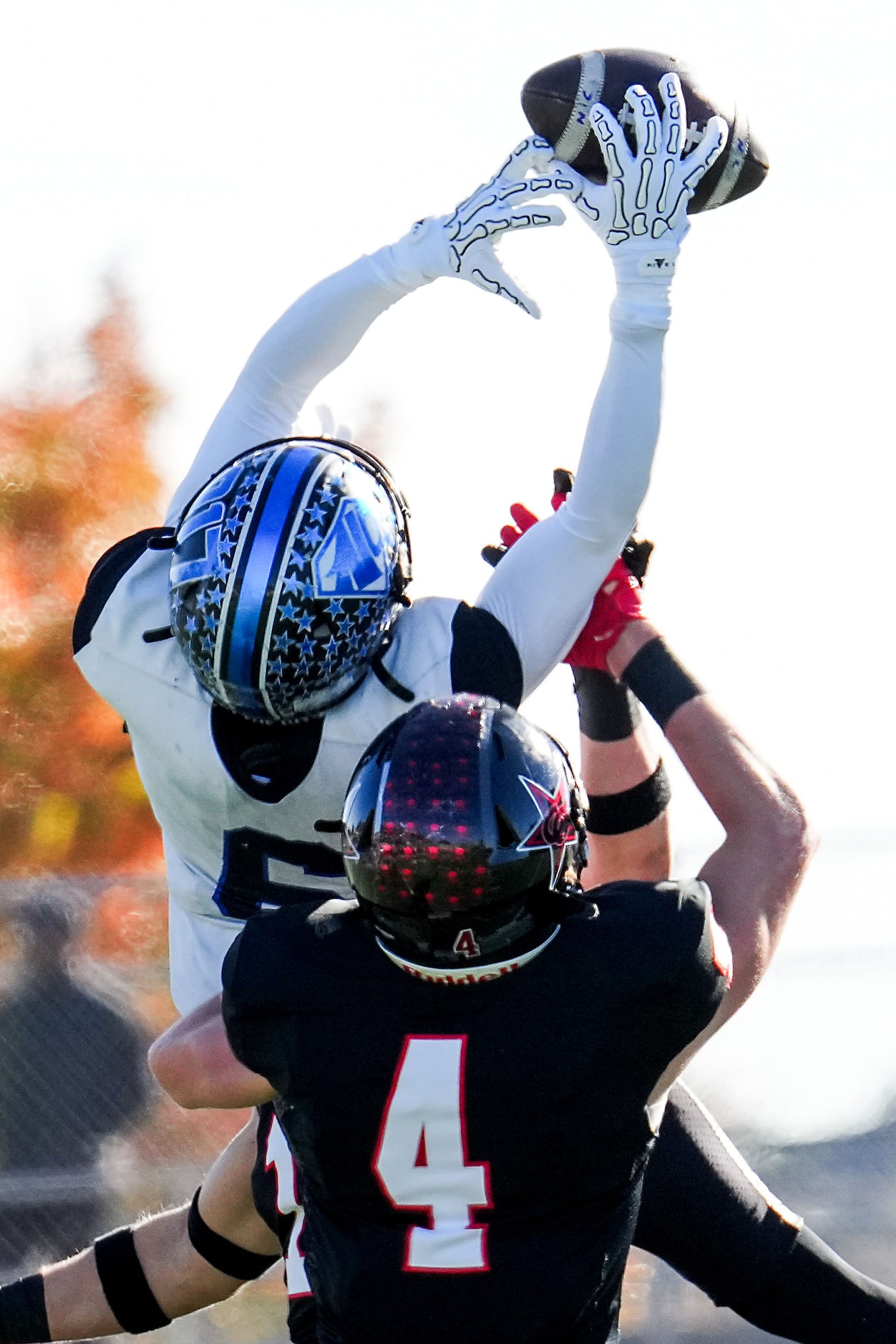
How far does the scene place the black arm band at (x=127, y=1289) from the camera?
3.10 meters

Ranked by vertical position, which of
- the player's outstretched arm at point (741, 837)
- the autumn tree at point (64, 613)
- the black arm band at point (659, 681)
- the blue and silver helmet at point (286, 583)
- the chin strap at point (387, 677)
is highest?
the blue and silver helmet at point (286, 583)

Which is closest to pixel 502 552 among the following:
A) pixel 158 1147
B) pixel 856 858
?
pixel 158 1147

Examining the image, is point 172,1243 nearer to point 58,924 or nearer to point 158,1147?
point 158,1147

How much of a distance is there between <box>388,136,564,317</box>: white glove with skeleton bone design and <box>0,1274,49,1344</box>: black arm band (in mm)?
2212

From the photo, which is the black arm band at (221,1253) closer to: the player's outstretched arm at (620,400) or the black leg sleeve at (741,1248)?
the black leg sleeve at (741,1248)

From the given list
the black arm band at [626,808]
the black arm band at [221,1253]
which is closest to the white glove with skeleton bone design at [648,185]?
the black arm band at [626,808]

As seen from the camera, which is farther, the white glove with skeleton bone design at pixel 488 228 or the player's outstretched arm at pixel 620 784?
the player's outstretched arm at pixel 620 784

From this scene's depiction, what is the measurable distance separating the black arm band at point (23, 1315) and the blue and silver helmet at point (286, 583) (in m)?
1.48

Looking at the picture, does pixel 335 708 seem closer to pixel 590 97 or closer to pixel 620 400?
pixel 620 400

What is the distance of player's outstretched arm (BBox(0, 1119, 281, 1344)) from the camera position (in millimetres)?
3049

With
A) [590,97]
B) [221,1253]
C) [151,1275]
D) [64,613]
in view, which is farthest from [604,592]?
[64,613]

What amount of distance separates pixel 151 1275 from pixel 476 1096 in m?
1.54

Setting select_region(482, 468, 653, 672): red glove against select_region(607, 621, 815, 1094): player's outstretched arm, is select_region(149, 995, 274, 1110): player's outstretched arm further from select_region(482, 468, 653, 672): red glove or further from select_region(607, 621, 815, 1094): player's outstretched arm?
select_region(482, 468, 653, 672): red glove

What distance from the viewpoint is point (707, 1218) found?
113 inches
